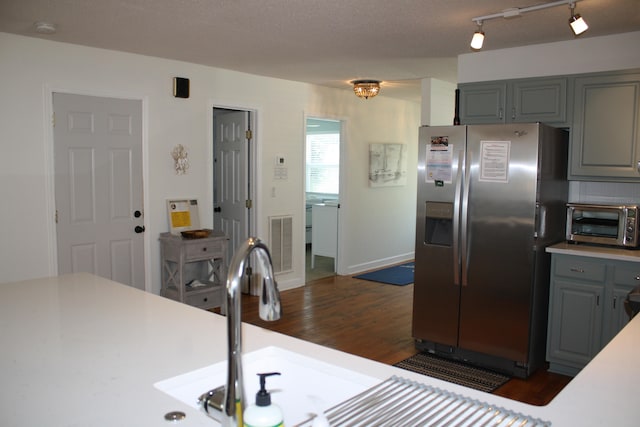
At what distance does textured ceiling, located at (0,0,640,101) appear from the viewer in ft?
10.0

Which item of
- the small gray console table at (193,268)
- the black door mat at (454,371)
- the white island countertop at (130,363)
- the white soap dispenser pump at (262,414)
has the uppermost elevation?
the white soap dispenser pump at (262,414)

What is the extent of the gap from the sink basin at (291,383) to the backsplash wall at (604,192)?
3262 mm

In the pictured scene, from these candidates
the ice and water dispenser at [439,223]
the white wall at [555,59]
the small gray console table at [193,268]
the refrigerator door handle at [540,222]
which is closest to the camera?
the refrigerator door handle at [540,222]

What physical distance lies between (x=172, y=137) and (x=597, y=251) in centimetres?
357

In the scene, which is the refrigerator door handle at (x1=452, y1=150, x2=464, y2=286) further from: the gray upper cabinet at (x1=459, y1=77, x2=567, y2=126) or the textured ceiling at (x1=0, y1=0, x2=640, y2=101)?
the textured ceiling at (x1=0, y1=0, x2=640, y2=101)

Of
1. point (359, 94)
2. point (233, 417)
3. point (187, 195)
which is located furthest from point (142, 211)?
point (233, 417)

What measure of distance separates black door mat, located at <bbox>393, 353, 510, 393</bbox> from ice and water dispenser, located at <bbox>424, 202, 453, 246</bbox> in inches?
34.3

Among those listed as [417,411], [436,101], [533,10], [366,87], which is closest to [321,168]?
[366,87]

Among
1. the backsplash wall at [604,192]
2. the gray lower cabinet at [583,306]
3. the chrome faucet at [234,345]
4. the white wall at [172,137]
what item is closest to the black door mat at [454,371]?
the gray lower cabinet at [583,306]

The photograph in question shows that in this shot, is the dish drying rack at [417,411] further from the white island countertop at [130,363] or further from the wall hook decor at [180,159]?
the wall hook decor at [180,159]

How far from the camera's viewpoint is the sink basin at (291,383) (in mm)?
1435

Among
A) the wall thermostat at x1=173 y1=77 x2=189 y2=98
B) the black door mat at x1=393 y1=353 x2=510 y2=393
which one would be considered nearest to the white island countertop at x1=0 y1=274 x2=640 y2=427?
the black door mat at x1=393 y1=353 x2=510 y2=393

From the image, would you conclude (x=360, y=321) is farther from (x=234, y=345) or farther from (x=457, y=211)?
(x=234, y=345)

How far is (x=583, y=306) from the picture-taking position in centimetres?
358
